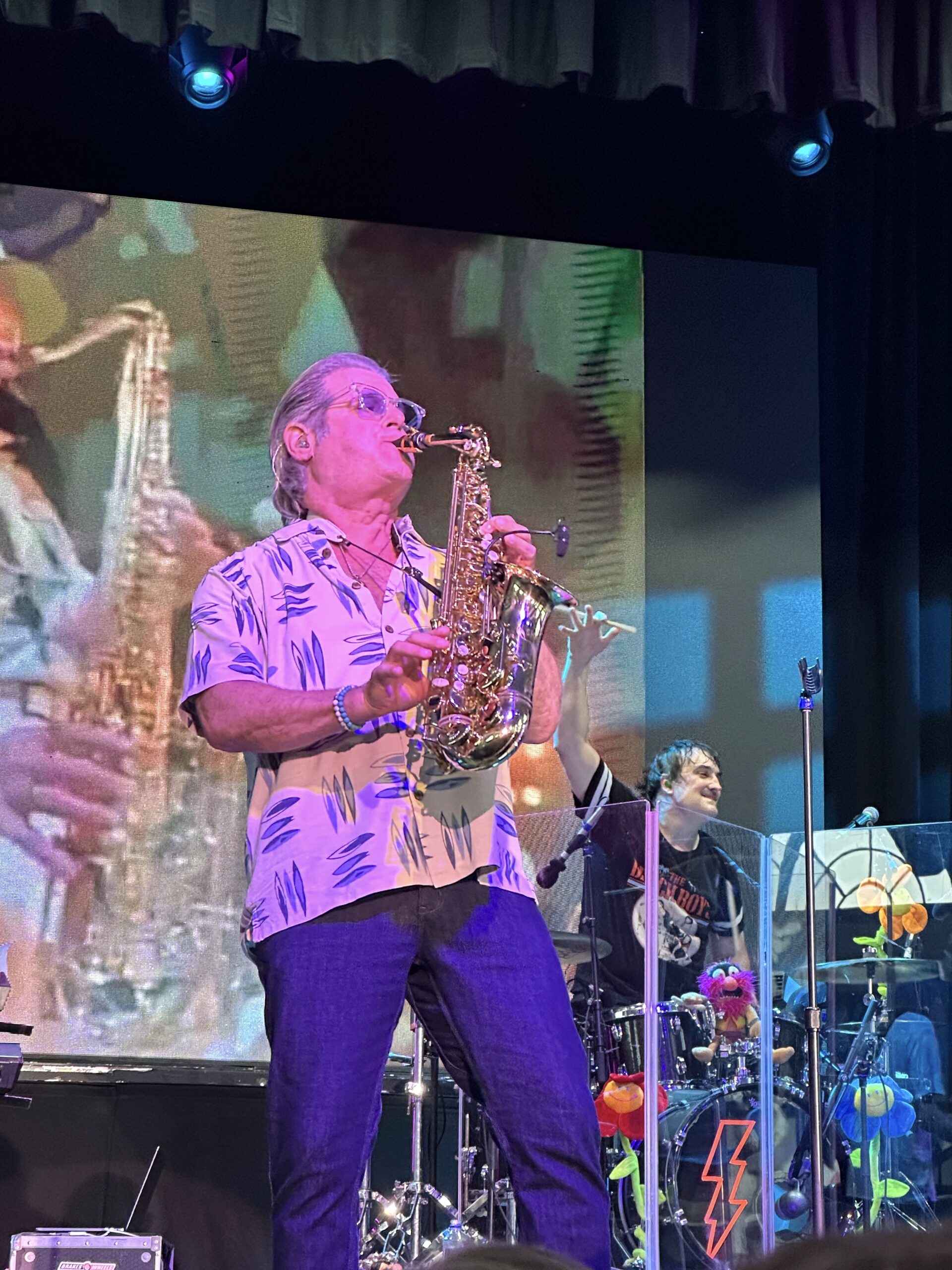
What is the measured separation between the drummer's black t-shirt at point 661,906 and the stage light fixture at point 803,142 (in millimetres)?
2619

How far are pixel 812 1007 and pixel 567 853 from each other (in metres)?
0.84

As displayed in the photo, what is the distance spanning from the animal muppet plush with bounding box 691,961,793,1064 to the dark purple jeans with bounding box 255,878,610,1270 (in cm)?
165

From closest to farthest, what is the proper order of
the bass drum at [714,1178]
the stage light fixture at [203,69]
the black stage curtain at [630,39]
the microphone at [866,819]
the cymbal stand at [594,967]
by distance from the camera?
the bass drum at [714,1178] < the cymbal stand at [594,967] < the microphone at [866,819] < the black stage curtain at [630,39] < the stage light fixture at [203,69]

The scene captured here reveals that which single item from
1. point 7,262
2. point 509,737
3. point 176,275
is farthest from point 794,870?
point 7,262

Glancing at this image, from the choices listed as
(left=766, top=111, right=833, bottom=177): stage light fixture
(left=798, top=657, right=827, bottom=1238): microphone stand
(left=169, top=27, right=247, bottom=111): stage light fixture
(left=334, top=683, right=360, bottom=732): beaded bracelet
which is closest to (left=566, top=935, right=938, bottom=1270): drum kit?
(left=798, top=657, right=827, bottom=1238): microphone stand

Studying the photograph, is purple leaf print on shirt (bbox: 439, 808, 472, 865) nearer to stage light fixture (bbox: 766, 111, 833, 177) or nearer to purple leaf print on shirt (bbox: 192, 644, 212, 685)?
purple leaf print on shirt (bbox: 192, 644, 212, 685)

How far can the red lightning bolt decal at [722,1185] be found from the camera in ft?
12.2

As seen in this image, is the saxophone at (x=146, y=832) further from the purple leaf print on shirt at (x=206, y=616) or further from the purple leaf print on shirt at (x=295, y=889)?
the purple leaf print on shirt at (x=295, y=889)

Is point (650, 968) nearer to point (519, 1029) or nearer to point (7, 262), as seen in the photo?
point (519, 1029)

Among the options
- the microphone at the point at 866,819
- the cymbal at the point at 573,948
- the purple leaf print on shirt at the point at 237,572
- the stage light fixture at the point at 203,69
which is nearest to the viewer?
the purple leaf print on shirt at the point at 237,572

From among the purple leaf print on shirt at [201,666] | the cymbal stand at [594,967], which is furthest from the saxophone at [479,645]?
the cymbal stand at [594,967]

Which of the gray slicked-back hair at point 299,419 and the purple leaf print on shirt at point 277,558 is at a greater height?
the gray slicked-back hair at point 299,419

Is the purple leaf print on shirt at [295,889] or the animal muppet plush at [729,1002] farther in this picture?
the animal muppet plush at [729,1002]

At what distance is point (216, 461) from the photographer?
5395 mm
